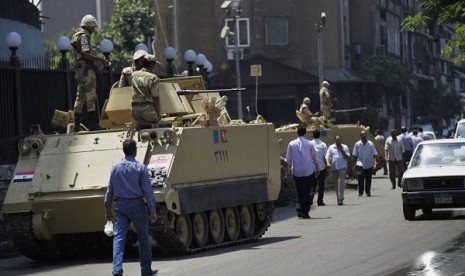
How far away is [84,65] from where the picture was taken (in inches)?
823

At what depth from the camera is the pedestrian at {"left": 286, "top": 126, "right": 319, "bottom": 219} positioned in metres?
25.2

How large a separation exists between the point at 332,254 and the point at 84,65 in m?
5.72

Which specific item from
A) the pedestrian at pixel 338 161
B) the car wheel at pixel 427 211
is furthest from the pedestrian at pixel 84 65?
the pedestrian at pixel 338 161

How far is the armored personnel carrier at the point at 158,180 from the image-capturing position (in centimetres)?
1861

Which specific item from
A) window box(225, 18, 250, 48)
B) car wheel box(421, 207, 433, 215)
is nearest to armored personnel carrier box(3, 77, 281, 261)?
car wheel box(421, 207, 433, 215)

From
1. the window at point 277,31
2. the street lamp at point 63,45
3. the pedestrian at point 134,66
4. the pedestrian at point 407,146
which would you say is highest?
the window at point 277,31

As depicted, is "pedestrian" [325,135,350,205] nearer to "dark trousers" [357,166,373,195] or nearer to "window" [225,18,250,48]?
"dark trousers" [357,166,373,195]

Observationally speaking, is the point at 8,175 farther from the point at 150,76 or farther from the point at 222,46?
the point at 222,46

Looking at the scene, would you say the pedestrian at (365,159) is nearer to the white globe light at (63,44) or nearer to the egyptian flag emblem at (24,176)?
the white globe light at (63,44)

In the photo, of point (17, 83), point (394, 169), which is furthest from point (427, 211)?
point (394, 169)

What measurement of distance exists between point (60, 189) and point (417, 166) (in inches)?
319

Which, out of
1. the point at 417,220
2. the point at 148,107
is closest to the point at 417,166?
the point at 417,220

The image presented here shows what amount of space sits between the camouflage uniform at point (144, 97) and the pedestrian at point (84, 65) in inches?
50.1

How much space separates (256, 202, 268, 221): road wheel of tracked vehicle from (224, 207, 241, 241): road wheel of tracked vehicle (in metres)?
0.94
